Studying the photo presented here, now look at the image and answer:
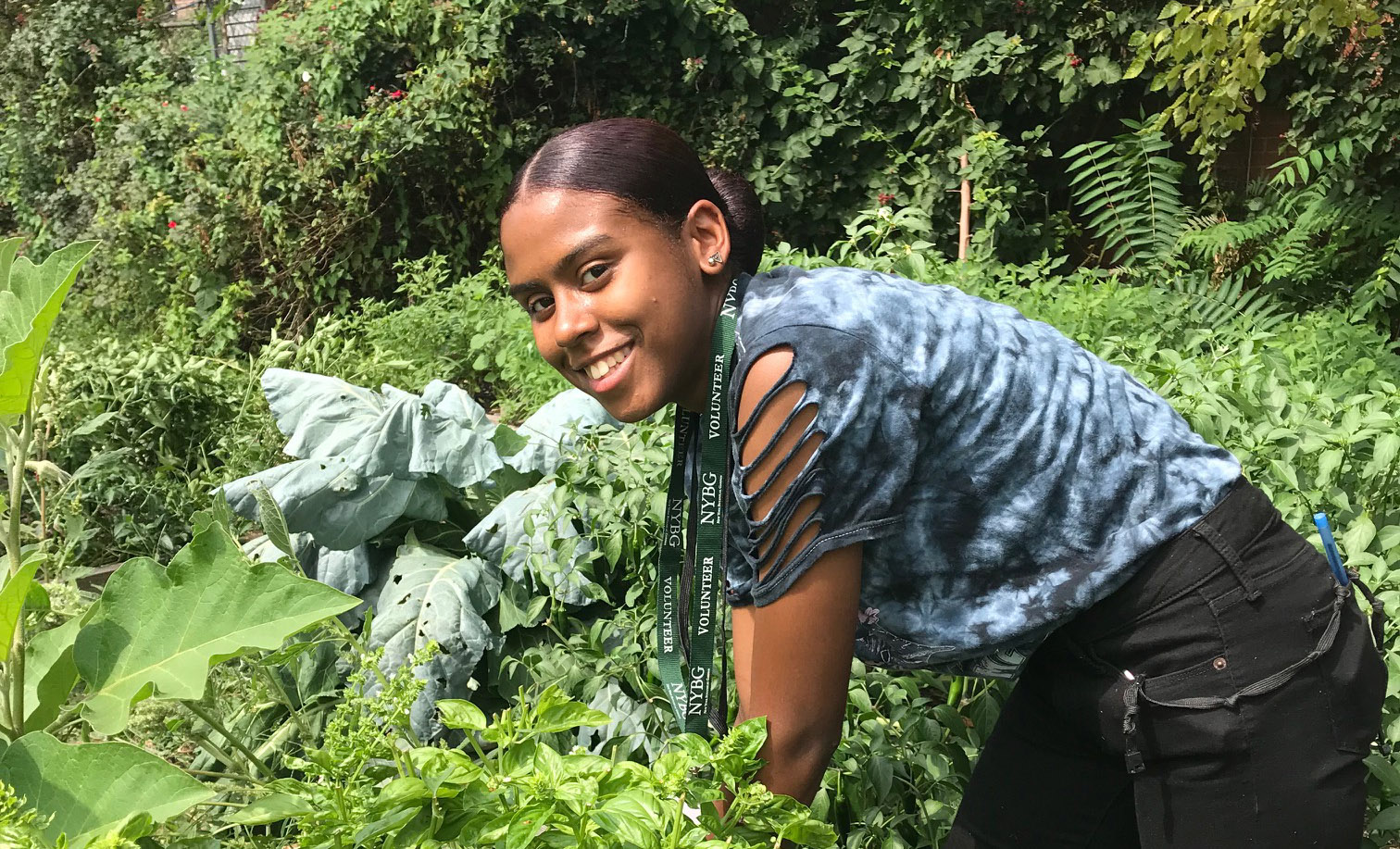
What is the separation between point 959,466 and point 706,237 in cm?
44

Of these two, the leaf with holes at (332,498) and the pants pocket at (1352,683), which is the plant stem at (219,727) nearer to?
the pants pocket at (1352,683)

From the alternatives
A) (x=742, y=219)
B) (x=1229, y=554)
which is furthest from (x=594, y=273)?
(x=1229, y=554)

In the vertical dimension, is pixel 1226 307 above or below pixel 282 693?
below

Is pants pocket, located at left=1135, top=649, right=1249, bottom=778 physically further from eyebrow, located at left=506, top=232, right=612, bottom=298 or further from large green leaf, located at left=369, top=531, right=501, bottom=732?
large green leaf, located at left=369, top=531, right=501, bottom=732

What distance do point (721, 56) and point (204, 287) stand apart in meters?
3.80

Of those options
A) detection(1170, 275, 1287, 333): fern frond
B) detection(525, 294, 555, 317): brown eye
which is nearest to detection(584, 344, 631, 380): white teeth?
detection(525, 294, 555, 317): brown eye

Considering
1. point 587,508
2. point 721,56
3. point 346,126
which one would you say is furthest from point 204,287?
point 587,508

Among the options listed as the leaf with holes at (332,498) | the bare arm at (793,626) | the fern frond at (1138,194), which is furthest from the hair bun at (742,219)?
the fern frond at (1138,194)

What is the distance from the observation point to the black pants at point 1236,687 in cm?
145

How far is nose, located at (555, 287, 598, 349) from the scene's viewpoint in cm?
146

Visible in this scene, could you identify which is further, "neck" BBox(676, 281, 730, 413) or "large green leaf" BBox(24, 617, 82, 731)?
"neck" BBox(676, 281, 730, 413)

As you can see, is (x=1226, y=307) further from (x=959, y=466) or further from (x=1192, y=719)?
(x=959, y=466)

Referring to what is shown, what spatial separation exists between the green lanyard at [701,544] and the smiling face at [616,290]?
0.19 ft

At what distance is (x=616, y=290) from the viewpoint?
145 cm
